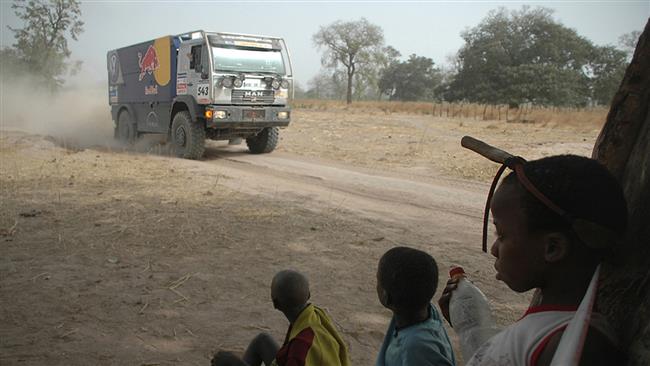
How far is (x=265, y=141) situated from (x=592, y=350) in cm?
1272

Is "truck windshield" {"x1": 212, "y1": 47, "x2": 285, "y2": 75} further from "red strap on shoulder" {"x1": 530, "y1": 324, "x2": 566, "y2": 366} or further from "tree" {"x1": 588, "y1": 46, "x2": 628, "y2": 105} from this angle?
"tree" {"x1": 588, "y1": 46, "x2": 628, "y2": 105}

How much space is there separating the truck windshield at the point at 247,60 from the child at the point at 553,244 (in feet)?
35.9

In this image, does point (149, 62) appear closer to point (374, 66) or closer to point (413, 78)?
point (374, 66)

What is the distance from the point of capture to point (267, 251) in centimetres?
520

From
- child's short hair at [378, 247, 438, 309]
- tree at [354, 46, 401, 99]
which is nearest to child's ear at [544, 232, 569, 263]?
child's short hair at [378, 247, 438, 309]

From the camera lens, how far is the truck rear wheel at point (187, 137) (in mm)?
12133

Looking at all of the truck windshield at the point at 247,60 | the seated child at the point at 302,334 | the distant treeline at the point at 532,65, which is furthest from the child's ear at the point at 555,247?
the distant treeline at the point at 532,65

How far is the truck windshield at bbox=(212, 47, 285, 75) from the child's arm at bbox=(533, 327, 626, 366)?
1113 centimetres

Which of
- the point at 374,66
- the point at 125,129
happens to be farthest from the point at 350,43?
the point at 125,129

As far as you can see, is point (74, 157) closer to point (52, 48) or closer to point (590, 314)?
point (590, 314)

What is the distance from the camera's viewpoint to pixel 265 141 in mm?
13445

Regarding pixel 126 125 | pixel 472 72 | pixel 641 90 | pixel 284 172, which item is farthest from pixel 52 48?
pixel 641 90

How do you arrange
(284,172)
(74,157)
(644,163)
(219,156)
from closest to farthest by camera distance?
(644,163) < (284,172) < (74,157) < (219,156)

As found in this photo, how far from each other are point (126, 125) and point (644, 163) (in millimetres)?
16383
